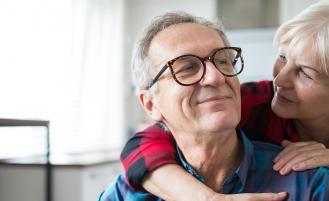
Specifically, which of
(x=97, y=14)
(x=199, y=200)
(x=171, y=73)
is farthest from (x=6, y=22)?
(x=199, y=200)

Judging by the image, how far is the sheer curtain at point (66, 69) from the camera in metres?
2.58

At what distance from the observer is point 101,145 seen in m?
3.62

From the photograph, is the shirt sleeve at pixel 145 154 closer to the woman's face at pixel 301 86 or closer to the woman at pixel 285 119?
the woman at pixel 285 119

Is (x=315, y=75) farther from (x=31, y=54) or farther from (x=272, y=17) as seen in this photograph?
(x=272, y=17)

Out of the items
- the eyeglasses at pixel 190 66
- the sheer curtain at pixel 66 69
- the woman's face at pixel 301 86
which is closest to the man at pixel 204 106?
the eyeglasses at pixel 190 66

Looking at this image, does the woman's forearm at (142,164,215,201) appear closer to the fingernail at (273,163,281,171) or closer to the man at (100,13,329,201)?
the man at (100,13,329,201)

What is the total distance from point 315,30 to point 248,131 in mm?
369

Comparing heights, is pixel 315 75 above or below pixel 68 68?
above

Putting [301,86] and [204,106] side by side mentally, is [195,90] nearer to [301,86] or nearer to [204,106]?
[204,106]

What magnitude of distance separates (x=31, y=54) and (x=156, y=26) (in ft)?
5.87

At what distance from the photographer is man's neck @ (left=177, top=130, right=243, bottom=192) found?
1.12m

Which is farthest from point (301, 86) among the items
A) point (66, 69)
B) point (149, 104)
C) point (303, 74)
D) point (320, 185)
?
point (66, 69)

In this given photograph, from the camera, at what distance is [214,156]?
1.14 meters

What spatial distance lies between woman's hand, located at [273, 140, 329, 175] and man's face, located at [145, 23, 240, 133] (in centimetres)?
17
